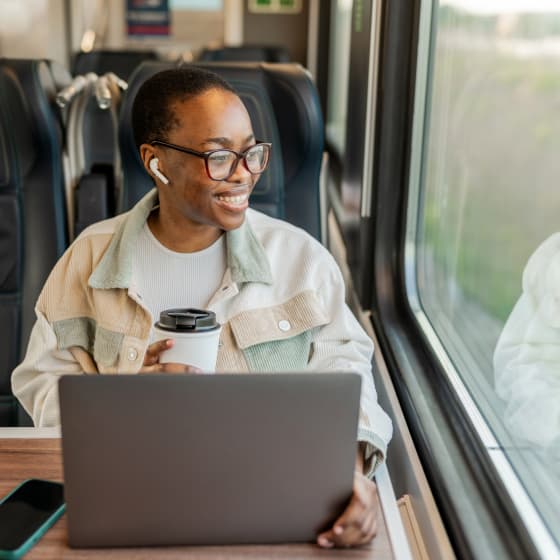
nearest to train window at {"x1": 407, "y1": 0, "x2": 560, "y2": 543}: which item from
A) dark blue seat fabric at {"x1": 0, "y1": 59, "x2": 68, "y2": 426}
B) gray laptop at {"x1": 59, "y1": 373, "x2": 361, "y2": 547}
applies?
gray laptop at {"x1": 59, "y1": 373, "x2": 361, "y2": 547}

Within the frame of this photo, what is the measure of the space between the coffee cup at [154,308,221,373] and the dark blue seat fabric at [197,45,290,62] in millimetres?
4633

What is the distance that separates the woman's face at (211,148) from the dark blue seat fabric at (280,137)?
0.52m

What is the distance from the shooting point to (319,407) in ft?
2.89

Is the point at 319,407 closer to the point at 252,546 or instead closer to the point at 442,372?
the point at 252,546

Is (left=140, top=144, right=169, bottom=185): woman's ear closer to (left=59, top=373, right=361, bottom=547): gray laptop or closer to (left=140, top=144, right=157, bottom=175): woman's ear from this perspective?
(left=140, top=144, right=157, bottom=175): woman's ear

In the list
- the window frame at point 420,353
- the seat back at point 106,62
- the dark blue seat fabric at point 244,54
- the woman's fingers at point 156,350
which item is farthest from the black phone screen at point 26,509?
the seat back at point 106,62

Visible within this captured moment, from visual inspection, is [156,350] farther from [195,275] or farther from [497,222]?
[497,222]

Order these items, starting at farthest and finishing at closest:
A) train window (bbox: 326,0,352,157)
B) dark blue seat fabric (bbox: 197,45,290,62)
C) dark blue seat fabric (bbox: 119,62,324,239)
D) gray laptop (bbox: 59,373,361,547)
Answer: dark blue seat fabric (bbox: 197,45,290,62) → train window (bbox: 326,0,352,157) → dark blue seat fabric (bbox: 119,62,324,239) → gray laptop (bbox: 59,373,361,547)

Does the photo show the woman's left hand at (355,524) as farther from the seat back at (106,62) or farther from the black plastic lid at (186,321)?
the seat back at (106,62)

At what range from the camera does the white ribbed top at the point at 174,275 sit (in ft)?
4.54

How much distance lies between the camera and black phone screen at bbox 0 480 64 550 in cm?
97

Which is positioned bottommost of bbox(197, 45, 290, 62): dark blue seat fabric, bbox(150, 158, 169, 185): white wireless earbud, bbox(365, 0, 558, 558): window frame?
bbox(365, 0, 558, 558): window frame

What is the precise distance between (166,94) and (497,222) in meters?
0.89

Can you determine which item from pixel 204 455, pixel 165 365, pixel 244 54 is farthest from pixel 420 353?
pixel 244 54
